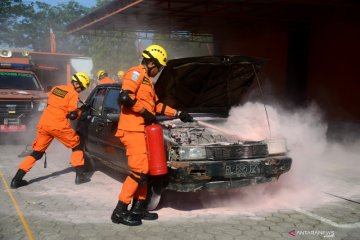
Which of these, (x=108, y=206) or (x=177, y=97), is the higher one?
(x=177, y=97)

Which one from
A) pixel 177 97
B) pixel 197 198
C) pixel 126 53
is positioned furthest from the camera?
pixel 126 53

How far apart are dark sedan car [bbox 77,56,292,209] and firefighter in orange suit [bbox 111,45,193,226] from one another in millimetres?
322

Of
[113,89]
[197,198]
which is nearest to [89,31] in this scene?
[113,89]

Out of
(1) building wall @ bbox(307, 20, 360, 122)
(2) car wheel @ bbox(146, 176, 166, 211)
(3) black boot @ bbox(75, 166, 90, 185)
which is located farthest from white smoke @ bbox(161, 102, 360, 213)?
(1) building wall @ bbox(307, 20, 360, 122)

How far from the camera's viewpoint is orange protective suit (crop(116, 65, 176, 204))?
4172mm

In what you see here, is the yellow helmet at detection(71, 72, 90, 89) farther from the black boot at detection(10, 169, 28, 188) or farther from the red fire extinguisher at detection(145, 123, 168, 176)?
the red fire extinguisher at detection(145, 123, 168, 176)

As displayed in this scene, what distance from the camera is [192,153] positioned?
14.5 feet

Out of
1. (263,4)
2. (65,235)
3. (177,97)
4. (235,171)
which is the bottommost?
(65,235)

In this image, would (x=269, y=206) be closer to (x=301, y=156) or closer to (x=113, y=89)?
(x=301, y=156)

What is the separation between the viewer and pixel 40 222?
4.34 m

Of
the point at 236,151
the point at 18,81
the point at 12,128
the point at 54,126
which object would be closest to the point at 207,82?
the point at 236,151

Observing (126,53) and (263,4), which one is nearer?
(263,4)

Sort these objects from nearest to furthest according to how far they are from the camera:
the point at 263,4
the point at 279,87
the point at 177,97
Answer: the point at 177,97 < the point at 263,4 < the point at 279,87

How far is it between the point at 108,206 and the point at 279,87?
9.23m
